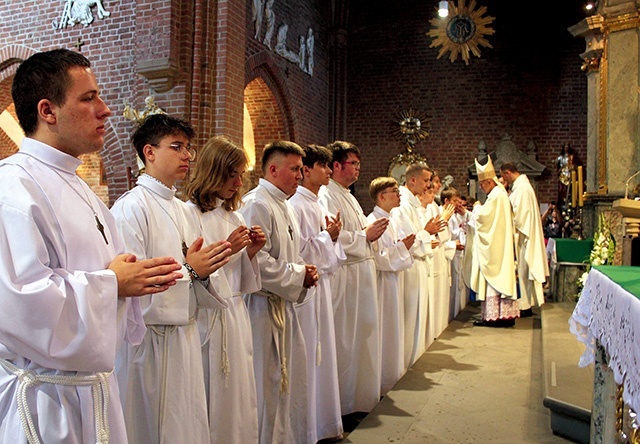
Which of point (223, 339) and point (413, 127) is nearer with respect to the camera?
point (223, 339)

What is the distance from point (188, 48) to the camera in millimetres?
8359

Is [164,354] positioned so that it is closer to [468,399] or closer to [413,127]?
[468,399]

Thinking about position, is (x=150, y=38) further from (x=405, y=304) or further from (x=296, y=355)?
(x=296, y=355)

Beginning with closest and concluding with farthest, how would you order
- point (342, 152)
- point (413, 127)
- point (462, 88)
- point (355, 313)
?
1. point (355, 313)
2. point (342, 152)
3. point (462, 88)
4. point (413, 127)

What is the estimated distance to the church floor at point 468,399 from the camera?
3.78m

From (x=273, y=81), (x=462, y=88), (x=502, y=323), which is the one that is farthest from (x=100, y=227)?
(x=462, y=88)

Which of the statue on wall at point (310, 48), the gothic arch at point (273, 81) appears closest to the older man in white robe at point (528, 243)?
the gothic arch at point (273, 81)

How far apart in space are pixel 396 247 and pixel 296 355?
1.73m

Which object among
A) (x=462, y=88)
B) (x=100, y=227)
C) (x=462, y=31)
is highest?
(x=462, y=31)

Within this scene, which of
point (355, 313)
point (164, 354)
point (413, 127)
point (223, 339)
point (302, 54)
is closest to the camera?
point (164, 354)

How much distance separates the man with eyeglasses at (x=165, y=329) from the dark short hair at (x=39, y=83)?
0.82 metres

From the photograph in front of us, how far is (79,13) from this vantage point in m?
9.51

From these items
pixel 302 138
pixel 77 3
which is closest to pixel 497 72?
pixel 302 138

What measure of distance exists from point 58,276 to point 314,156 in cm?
254
